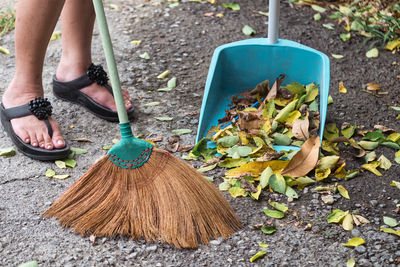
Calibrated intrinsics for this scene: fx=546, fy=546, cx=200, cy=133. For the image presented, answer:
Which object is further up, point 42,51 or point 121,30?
point 42,51

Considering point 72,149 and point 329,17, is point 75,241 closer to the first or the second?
point 72,149

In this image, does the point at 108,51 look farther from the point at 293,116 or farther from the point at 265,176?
the point at 293,116

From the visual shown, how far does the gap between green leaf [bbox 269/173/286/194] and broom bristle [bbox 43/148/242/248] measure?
23cm

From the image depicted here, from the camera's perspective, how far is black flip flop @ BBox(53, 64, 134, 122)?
2.43m

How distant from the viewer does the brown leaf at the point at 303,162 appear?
1.97 metres

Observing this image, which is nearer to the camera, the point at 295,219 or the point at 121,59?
the point at 295,219

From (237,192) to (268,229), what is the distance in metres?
0.22

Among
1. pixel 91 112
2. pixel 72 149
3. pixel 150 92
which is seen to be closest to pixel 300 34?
pixel 150 92

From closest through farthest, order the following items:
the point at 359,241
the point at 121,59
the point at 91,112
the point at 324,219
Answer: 1. the point at 359,241
2. the point at 324,219
3. the point at 91,112
4. the point at 121,59

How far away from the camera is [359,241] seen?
1.67 m

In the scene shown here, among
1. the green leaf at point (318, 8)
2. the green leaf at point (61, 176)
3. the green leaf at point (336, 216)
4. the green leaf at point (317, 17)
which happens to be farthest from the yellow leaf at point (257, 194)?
the green leaf at point (318, 8)

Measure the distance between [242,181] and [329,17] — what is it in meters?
1.81

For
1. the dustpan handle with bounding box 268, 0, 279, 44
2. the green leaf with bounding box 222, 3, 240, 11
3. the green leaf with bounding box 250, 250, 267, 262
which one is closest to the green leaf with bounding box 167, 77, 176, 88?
the dustpan handle with bounding box 268, 0, 279, 44

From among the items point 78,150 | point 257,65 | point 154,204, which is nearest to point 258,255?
point 154,204
